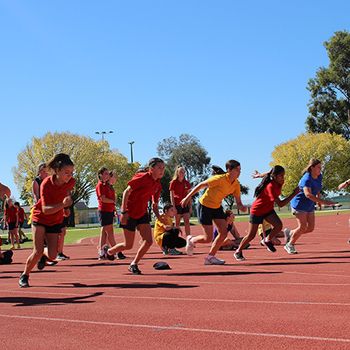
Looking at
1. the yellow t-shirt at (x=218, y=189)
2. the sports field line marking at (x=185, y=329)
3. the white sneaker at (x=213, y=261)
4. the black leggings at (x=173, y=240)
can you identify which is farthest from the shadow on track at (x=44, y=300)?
the black leggings at (x=173, y=240)

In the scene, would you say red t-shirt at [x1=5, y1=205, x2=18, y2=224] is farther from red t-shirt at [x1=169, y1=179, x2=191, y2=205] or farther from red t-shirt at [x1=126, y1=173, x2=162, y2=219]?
red t-shirt at [x1=126, y1=173, x2=162, y2=219]

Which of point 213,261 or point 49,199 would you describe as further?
point 213,261

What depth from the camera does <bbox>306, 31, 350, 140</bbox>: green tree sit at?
64438mm

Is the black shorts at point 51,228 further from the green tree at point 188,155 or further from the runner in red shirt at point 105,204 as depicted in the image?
the green tree at point 188,155

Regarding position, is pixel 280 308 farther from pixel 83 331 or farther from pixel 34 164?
pixel 34 164

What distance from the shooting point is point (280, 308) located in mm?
5871

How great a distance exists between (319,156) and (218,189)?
57842 millimetres

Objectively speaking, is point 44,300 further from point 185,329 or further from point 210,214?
point 210,214

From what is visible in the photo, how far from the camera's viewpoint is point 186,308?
242 inches

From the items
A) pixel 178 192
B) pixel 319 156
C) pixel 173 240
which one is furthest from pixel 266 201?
pixel 319 156

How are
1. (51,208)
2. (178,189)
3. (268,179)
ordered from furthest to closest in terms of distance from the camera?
(178,189) → (268,179) → (51,208)

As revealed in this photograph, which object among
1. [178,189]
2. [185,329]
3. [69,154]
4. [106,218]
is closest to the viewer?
[185,329]

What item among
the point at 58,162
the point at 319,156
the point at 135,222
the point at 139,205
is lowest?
the point at 135,222

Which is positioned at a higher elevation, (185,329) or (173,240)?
(173,240)
